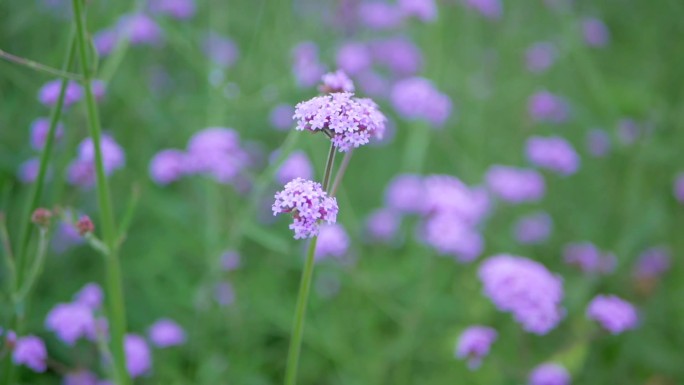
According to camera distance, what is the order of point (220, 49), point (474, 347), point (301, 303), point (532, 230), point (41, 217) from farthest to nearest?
point (220, 49)
point (532, 230)
point (474, 347)
point (41, 217)
point (301, 303)

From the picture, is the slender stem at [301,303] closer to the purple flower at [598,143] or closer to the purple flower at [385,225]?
the purple flower at [385,225]

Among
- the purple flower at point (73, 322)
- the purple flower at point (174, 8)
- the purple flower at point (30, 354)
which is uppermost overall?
the purple flower at point (174, 8)

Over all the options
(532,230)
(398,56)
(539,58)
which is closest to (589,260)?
(532,230)

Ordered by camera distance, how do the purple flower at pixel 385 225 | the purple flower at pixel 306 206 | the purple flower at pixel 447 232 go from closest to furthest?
the purple flower at pixel 306 206 < the purple flower at pixel 447 232 < the purple flower at pixel 385 225

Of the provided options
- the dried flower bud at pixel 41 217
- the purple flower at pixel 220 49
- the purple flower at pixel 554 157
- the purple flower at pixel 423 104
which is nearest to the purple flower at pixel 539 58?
the purple flower at pixel 554 157

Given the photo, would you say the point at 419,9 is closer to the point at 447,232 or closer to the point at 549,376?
the point at 447,232

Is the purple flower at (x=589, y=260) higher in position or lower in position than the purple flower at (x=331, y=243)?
higher
